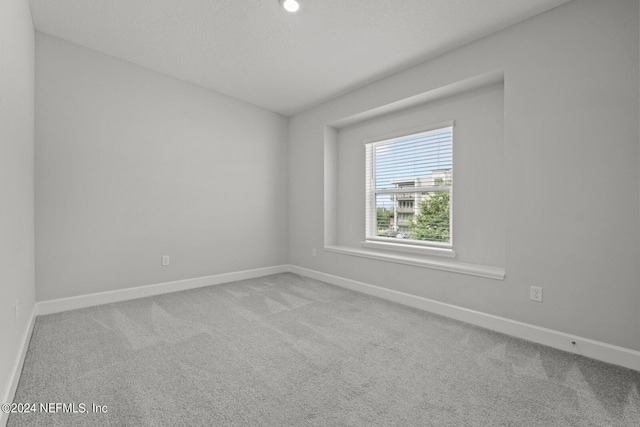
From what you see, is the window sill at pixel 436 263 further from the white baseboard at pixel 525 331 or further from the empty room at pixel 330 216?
the white baseboard at pixel 525 331

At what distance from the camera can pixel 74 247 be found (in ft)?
9.44

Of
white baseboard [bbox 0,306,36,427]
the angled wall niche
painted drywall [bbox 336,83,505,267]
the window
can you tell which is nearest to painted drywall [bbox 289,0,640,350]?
the angled wall niche

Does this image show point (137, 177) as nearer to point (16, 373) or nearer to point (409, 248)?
point (16, 373)

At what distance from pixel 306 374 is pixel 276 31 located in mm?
2814

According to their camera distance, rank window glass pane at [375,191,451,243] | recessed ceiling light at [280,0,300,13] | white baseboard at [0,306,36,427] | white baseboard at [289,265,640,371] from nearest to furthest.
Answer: white baseboard at [0,306,36,427]
white baseboard at [289,265,640,371]
recessed ceiling light at [280,0,300,13]
window glass pane at [375,191,451,243]

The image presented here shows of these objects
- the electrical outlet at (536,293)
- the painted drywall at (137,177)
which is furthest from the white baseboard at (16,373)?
the electrical outlet at (536,293)

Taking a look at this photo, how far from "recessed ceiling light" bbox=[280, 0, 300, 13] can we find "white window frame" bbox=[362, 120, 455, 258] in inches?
73.5

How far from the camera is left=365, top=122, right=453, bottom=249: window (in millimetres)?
3266

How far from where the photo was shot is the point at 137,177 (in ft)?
10.8

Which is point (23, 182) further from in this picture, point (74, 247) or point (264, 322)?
point (264, 322)

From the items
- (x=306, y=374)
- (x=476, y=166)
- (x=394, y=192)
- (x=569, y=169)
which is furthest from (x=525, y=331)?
(x=394, y=192)

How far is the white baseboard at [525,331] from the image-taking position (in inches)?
76.6

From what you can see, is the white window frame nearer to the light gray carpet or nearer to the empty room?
the empty room

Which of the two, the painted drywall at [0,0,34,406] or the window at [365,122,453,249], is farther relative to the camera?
the window at [365,122,453,249]
